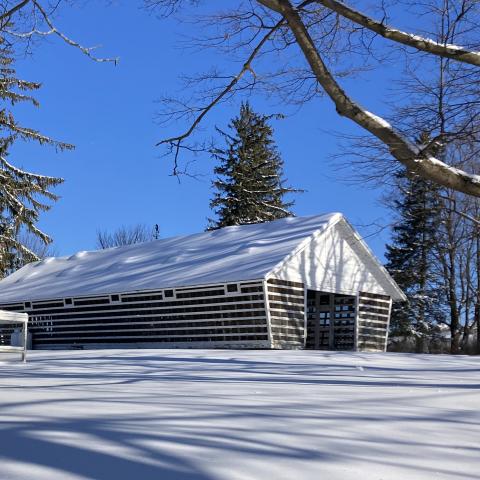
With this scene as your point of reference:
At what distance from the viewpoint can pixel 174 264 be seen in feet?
63.3

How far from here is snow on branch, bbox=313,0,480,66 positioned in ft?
22.6

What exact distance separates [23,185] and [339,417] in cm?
2675

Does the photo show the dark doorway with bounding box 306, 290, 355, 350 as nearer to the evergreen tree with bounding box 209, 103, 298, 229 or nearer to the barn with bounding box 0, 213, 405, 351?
the barn with bounding box 0, 213, 405, 351

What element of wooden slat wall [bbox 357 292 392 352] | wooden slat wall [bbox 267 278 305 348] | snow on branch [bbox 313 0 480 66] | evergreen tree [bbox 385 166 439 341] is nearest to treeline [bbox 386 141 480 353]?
evergreen tree [bbox 385 166 439 341]

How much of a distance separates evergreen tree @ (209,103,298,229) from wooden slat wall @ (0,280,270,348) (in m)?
18.2

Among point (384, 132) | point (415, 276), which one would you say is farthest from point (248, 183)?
point (384, 132)

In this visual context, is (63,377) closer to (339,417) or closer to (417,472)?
(339,417)

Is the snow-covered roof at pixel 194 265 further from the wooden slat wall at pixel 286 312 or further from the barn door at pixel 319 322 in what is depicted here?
the barn door at pixel 319 322

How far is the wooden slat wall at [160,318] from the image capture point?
16.4 metres

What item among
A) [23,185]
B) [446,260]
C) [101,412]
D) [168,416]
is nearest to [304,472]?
[168,416]

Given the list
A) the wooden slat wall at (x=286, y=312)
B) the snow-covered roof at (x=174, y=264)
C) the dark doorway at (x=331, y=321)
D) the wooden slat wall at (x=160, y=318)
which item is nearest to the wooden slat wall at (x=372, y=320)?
the dark doorway at (x=331, y=321)

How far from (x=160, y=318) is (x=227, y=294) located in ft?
8.58

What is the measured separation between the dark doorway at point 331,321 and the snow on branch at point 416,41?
13833 millimetres

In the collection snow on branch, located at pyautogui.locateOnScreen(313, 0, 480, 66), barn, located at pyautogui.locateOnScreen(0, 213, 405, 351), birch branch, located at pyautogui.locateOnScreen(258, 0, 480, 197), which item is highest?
snow on branch, located at pyautogui.locateOnScreen(313, 0, 480, 66)
